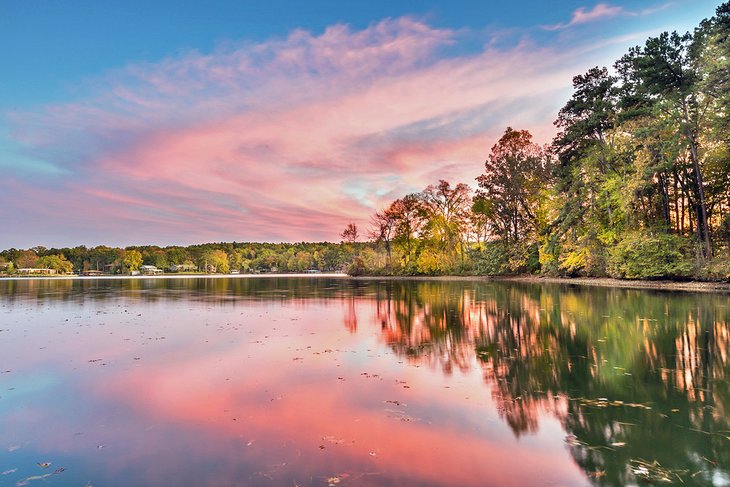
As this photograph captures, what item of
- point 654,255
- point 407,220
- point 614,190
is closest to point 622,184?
point 614,190

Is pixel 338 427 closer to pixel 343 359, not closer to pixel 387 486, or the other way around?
pixel 387 486

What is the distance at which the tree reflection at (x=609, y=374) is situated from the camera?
4664 millimetres

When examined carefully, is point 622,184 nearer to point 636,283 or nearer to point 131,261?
point 636,283

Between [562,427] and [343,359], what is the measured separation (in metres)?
5.56

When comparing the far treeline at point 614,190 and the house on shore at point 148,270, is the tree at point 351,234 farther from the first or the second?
the house on shore at point 148,270

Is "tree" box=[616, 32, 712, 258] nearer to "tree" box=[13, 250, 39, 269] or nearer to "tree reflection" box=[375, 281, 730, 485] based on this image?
"tree reflection" box=[375, 281, 730, 485]

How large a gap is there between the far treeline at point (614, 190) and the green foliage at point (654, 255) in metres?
0.10

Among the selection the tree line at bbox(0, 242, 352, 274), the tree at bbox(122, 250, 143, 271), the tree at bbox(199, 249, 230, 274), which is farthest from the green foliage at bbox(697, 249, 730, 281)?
the tree at bbox(122, 250, 143, 271)

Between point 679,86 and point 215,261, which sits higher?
point 679,86

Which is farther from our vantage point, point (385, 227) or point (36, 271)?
point (36, 271)

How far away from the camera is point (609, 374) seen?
7.93 m

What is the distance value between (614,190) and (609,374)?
34906 millimetres

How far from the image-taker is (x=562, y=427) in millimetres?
5426

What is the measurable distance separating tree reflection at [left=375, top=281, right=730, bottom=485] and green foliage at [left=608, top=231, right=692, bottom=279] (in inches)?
578
